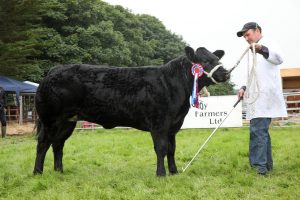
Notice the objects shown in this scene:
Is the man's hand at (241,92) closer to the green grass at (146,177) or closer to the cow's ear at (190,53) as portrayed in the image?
the cow's ear at (190,53)

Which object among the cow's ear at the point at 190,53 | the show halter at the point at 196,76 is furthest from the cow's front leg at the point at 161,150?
the cow's ear at the point at 190,53

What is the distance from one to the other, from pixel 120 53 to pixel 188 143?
26714mm

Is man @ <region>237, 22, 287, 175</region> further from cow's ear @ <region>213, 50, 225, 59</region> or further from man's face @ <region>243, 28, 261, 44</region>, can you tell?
cow's ear @ <region>213, 50, 225, 59</region>

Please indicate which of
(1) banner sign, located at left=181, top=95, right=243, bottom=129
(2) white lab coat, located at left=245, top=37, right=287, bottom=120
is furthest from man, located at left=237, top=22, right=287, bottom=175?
(1) banner sign, located at left=181, top=95, right=243, bottom=129

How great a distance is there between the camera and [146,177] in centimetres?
554

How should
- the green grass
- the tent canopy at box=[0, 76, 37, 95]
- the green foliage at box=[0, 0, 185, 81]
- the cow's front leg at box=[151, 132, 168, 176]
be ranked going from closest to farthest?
the green grass, the cow's front leg at box=[151, 132, 168, 176], the tent canopy at box=[0, 76, 37, 95], the green foliage at box=[0, 0, 185, 81]

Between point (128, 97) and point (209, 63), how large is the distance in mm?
1281

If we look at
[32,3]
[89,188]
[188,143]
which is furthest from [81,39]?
[89,188]

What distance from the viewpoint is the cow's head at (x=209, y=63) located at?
5.59m

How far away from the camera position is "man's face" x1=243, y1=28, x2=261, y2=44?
222 inches

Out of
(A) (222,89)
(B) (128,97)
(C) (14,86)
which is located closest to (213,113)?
(C) (14,86)

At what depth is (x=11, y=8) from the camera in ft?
62.1

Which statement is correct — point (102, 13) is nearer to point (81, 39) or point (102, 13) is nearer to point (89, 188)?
point (81, 39)

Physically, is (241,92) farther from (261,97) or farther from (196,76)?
(196,76)
